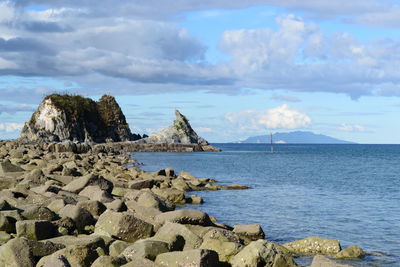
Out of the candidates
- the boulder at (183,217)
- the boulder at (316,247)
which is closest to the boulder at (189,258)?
the boulder at (183,217)

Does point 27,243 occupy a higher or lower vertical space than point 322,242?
higher

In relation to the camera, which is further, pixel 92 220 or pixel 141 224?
pixel 92 220

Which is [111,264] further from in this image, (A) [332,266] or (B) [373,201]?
(B) [373,201]

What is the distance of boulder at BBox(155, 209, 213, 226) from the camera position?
1568 centimetres

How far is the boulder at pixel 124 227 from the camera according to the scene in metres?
14.2

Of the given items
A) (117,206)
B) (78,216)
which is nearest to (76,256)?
(78,216)

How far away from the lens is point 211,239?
13.3 m

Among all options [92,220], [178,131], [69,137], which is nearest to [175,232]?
[92,220]

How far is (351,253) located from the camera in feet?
55.0

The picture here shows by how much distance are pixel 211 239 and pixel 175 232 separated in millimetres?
925

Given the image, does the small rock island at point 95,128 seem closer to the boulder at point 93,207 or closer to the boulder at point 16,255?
the boulder at point 93,207

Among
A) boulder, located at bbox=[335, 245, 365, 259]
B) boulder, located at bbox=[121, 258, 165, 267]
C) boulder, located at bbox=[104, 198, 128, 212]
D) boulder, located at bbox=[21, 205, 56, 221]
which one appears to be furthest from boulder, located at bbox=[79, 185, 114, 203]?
boulder, located at bbox=[121, 258, 165, 267]

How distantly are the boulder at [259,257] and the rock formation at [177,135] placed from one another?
132m

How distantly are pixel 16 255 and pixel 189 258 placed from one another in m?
3.34
